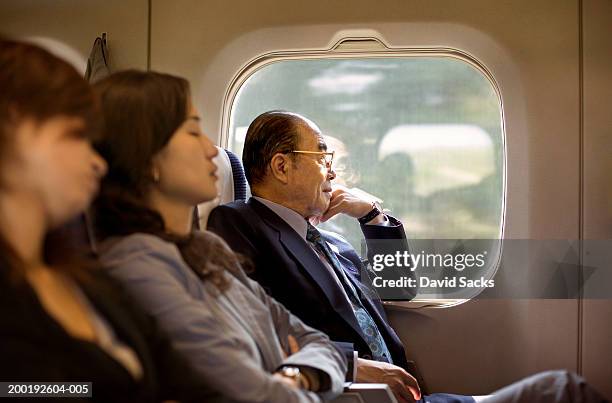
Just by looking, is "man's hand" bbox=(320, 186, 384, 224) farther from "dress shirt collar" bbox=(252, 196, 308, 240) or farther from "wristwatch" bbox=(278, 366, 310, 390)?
"wristwatch" bbox=(278, 366, 310, 390)

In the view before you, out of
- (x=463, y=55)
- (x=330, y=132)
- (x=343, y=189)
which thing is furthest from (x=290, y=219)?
(x=463, y=55)

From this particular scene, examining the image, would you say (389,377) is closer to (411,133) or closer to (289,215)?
(289,215)

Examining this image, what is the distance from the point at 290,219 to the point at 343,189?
52 cm

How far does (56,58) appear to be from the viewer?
3.17 feet

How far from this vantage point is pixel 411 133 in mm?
3082

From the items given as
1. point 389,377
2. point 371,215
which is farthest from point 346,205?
point 389,377

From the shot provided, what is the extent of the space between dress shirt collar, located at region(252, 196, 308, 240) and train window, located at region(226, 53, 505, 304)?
0.68 metres

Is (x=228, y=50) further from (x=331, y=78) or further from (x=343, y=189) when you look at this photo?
(x=343, y=189)

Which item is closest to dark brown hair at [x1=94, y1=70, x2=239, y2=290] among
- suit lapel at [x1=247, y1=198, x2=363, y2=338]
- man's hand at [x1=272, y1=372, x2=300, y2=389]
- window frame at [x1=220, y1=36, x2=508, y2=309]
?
man's hand at [x1=272, y1=372, x2=300, y2=389]

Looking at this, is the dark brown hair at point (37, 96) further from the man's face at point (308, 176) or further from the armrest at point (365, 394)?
the man's face at point (308, 176)

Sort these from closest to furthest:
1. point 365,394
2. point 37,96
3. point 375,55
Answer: point 37,96
point 365,394
point 375,55

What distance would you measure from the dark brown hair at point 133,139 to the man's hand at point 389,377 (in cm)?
112

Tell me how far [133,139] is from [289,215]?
120 cm

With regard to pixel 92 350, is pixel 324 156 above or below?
above
